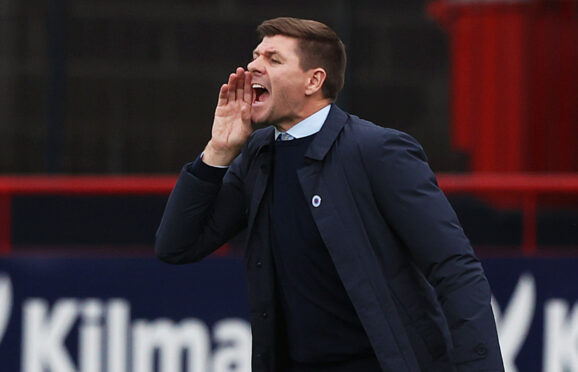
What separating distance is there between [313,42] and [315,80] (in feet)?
0.34

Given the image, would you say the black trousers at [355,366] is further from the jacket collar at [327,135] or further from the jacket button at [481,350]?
the jacket collar at [327,135]

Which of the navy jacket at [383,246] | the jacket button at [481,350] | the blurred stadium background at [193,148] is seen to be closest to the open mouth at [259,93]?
the navy jacket at [383,246]

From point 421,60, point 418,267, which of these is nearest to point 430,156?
point 421,60

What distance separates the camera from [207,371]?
5.62 meters

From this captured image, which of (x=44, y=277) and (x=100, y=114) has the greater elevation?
(x=100, y=114)

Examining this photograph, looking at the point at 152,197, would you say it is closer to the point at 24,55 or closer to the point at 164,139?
the point at 164,139

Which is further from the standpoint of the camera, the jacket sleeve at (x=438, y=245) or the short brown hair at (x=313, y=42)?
the short brown hair at (x=313, y=42)

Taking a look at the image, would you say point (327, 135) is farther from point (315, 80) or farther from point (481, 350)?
point (481, 350)

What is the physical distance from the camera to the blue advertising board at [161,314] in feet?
18.4

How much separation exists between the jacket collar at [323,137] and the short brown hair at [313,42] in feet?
0.32

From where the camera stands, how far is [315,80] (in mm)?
3084

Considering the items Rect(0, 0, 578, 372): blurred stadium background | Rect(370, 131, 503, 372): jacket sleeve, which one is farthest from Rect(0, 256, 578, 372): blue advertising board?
Rect(370, 131, 503, 372): jacket sleeve

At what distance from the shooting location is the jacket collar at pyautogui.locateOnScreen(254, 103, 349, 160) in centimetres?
297

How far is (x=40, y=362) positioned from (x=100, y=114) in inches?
74.4
